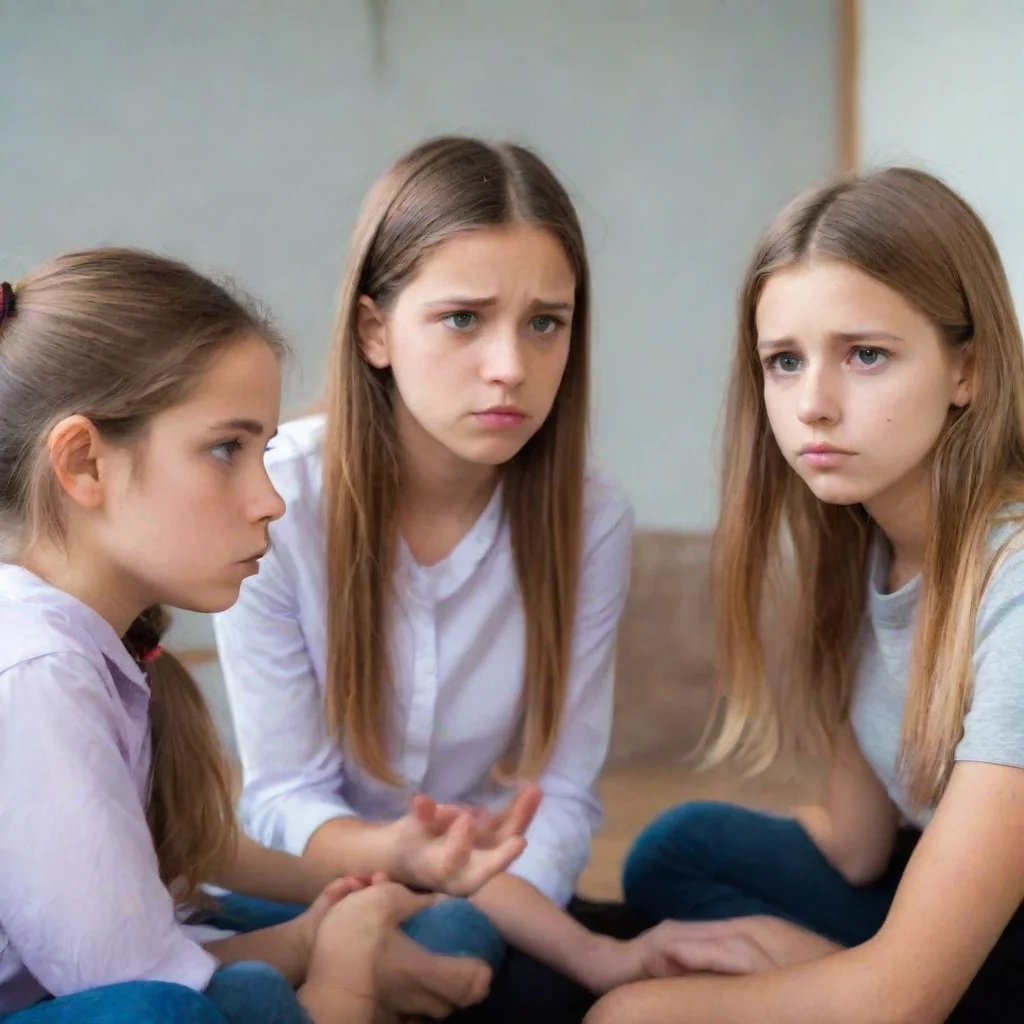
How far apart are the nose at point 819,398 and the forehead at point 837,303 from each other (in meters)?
0.03

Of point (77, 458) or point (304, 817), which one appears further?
point (304, 817)

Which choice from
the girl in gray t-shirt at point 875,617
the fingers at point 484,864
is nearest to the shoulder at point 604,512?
the girl in gray t-shirt at point 875,617

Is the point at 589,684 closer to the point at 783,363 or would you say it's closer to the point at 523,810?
the point at 523,810

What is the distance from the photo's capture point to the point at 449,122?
2.11 m

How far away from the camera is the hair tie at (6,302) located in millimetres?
973

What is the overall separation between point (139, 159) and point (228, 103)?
156 millimetres

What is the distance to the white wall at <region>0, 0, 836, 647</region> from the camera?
2061 millimetres

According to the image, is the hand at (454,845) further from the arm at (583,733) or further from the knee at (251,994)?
the knee at (251,994)

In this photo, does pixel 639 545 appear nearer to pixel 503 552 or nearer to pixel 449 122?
pixel 449 122

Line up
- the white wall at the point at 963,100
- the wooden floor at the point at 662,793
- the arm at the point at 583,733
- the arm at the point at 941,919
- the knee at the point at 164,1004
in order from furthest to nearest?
the wooden floor at the point at 662,793
the white wall at the point at 963,100
the arm at the point at 583,733
the arm at the point at 941,919
the knee at the point at 164,1004

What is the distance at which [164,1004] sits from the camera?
0.81 metres

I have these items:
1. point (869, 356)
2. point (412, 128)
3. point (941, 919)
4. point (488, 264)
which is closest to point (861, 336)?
point (869, 356)

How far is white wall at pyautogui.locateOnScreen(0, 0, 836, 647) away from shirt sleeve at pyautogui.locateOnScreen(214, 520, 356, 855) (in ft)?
3.22

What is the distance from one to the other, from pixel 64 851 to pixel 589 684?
560 mm
